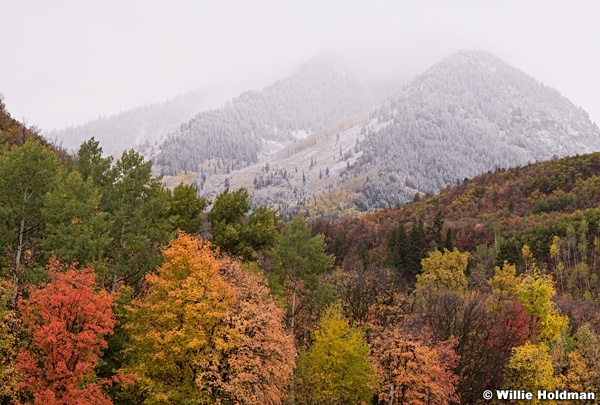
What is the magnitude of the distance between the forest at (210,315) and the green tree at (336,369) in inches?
7.2

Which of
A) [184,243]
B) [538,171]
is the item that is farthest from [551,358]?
[538,171]

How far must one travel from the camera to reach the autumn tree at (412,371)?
43656mm

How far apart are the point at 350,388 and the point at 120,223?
24.8m

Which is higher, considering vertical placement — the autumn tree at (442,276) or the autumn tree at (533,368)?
the autumn tree at (442,276)

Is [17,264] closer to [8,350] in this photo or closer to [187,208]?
[8,350]

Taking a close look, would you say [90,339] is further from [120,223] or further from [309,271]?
[309,271]

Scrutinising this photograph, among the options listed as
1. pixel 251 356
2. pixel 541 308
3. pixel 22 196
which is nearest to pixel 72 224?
pixel 22 196

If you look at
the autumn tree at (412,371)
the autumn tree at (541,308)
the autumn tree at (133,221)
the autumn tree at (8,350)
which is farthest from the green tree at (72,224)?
the autumn tree at (541,308)

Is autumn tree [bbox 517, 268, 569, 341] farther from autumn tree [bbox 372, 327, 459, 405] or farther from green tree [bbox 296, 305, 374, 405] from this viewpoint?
green tree [bbox 296, 305, 374, 405]

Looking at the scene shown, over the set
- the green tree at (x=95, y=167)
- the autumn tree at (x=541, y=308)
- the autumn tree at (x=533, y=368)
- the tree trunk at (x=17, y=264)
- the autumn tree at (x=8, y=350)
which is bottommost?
the autumn tree at (x=533, y=368)

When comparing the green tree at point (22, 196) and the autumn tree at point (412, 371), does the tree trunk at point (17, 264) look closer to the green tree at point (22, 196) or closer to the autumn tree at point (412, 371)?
the green tree at point (22, 196)

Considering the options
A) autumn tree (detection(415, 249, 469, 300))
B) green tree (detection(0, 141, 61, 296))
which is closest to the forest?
green tree (detection(0, 141, 61, 296))

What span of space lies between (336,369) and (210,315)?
55.3 feet

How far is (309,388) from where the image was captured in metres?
48.2
